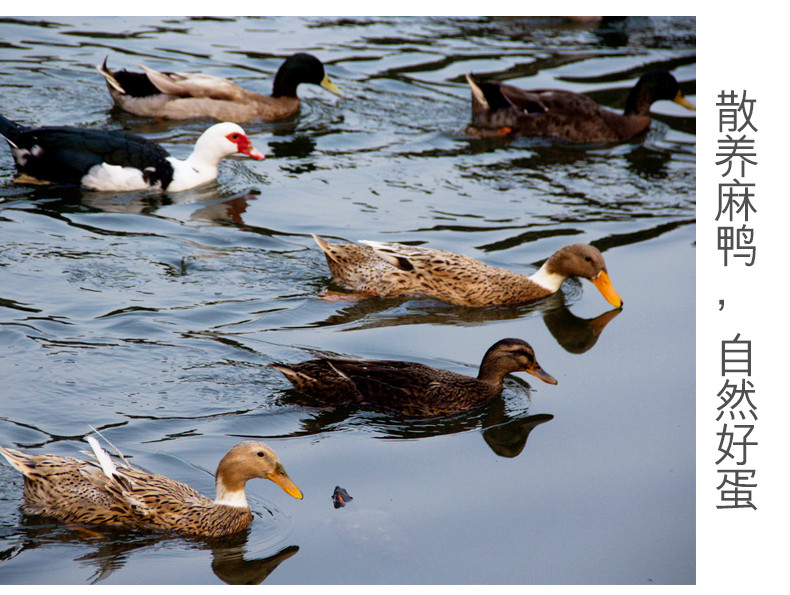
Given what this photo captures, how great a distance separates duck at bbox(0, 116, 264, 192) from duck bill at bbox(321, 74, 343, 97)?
3882mm

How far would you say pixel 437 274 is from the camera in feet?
31.3

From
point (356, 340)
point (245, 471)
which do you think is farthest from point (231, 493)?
point (356, 340)

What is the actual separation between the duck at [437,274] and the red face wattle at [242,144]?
2935 millimetres

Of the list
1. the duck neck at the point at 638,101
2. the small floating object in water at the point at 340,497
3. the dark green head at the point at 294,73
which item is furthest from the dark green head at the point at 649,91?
the small floating object in water at the point at 340,497

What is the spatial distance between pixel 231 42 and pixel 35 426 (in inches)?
463

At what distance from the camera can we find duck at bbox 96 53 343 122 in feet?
45.5

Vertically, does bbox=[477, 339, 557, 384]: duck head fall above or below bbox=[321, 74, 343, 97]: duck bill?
below

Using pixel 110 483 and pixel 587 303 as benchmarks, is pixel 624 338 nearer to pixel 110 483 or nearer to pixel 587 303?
pixel 587 303

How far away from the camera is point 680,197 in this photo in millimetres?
12664

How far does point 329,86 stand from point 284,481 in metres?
9.80

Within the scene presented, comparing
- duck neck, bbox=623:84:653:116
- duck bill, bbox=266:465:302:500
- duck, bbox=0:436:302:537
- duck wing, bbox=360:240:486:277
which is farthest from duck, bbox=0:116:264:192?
duck neck, bbox=623:84:653:116

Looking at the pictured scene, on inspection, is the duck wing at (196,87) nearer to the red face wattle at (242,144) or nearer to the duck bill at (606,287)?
the red face wattle at (242,144)

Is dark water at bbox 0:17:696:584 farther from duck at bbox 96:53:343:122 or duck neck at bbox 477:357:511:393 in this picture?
duck at bbox 96:53:343:122

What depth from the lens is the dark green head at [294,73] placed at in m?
14.6
